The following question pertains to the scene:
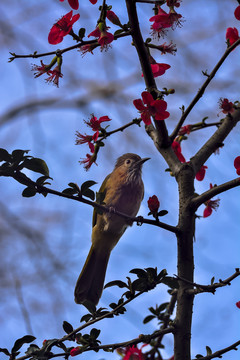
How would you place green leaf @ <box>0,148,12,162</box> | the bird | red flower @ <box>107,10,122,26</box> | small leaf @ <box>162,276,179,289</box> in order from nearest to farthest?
green leaf @ <box>0,148,12,162</box> → small leaf @ <box>162,276,179,289</box> → red flower @ <box>107,10,122,26</box> → the bird

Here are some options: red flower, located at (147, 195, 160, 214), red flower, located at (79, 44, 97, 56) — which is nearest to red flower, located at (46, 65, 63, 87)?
red flower, located at (79, 44, 97, 56)

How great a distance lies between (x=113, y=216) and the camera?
3.47 metres

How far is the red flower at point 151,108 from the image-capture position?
1.79 metres

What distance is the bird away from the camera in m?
3.51

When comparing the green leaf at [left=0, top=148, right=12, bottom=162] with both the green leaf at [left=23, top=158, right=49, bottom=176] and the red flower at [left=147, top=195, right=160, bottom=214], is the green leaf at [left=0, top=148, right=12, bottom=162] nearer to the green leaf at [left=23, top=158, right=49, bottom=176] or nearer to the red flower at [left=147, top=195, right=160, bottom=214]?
the green leaf at [left=23, top=158, right=49, bottom=176]

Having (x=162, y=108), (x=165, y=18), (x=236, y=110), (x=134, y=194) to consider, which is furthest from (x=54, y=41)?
(x=134, y=194)

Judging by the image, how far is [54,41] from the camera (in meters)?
2.10

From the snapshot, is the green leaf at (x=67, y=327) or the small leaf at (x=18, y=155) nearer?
the small leaf at (x=18, y=155)

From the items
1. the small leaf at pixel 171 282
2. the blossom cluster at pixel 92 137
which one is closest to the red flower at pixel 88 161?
the blossom cluster at pixel 92 137

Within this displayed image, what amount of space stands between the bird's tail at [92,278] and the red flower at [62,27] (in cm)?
173

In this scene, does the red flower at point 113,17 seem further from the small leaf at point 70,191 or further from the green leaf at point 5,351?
the green leaf at point 5,351

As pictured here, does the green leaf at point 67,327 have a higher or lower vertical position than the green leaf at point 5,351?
higher

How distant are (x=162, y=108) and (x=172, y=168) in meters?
0.27

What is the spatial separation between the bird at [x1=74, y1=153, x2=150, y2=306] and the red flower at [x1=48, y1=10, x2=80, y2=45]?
1591 millimetres
